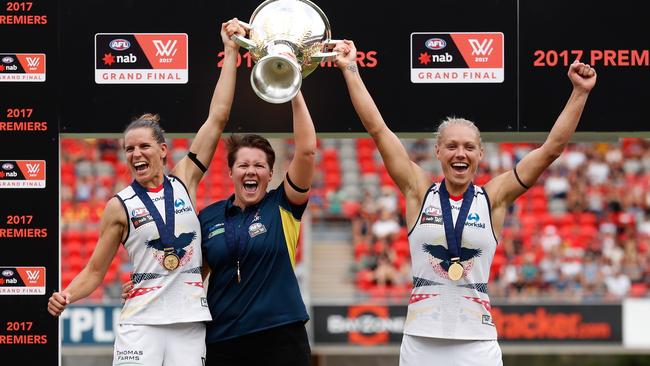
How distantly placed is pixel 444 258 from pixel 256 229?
0.89 meters

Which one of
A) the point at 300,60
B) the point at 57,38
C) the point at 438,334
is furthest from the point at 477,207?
the point at 57,38

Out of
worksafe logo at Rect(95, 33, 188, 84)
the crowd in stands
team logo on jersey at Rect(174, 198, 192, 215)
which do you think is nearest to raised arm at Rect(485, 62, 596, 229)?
team logo on jersey at Rect(174, 198, 192, 215)

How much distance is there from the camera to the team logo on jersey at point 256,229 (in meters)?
5.27

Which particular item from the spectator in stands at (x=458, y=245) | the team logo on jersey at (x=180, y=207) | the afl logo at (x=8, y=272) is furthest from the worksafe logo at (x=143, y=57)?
the spectator in stands at (x=458, y=245)

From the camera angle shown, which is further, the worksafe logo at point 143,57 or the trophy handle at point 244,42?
the worksafe logo at point 143,57

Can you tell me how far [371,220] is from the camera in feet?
52.4

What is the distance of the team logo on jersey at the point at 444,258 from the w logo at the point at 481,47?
1368mm

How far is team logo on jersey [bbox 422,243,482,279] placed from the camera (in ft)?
17.0

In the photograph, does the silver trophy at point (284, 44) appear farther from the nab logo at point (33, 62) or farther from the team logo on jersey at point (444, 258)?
the nab logo at point (33, 62)

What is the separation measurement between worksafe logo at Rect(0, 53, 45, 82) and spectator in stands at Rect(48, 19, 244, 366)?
1137mm

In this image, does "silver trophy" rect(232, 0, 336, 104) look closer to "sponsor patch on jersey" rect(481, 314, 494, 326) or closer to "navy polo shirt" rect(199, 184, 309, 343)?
"navy polo shirt" rect(199, 184, 309, 343)

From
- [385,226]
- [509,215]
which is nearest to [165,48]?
[385,226]

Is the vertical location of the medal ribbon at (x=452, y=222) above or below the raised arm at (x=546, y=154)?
below

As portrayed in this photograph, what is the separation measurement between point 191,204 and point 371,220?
10702 mm
